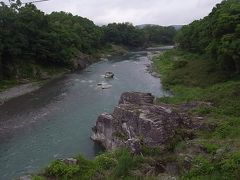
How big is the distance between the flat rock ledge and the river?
1.59m

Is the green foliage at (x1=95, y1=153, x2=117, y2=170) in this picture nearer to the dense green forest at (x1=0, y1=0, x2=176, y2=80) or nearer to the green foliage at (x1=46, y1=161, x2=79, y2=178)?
the green foliage at (x1=46, y1=161, x2=79, y2=178)

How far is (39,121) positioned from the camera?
39219 millimetres

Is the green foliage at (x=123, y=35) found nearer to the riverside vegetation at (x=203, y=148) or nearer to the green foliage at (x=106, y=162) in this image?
the riverside vegetation at (x=203, y=148)

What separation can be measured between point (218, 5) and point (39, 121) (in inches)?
1386

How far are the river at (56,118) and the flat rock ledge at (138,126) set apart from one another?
5.22ft

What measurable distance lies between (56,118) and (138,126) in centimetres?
1458

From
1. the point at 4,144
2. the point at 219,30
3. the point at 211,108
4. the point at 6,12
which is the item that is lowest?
the point at 4,144

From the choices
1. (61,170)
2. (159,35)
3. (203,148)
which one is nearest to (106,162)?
(61,170)

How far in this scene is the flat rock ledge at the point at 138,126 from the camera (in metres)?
25.6

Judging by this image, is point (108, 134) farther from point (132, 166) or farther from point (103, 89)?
point (103, 89)

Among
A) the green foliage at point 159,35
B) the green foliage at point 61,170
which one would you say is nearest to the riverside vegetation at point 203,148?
the green foliage at point 61,170

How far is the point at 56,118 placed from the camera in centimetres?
4012

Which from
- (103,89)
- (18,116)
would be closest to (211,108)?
(18,116)

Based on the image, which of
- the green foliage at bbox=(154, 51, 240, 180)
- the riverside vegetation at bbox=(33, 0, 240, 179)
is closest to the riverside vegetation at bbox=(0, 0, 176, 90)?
A: the green foliage at bbox=(154, 51, 240, 180)
